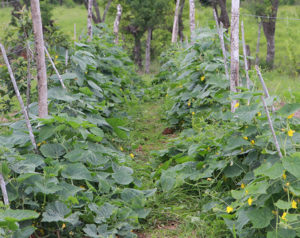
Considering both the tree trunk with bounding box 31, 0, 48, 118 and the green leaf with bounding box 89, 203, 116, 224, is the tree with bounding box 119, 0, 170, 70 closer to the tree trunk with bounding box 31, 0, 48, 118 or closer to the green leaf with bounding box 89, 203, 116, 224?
the tree trunk with bounding box 31, 0, 48, 118

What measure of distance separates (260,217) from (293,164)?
0.41 metres

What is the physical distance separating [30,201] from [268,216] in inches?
63.2

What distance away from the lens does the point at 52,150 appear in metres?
3.08

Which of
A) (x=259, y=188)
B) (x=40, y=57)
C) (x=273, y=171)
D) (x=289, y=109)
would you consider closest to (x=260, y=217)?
(x=259, y=188)

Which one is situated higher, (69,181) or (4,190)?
(4,190)

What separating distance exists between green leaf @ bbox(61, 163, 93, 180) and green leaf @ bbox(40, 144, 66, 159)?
16 centimetres

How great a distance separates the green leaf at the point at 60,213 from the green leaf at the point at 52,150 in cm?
49

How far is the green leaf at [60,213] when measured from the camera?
100 inches

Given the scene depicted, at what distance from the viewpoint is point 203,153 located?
3.70 meters

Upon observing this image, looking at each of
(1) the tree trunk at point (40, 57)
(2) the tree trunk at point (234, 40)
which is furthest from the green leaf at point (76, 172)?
(2) the tree trunk at point (234, 40)

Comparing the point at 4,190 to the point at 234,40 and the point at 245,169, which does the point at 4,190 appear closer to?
the point at 245,169

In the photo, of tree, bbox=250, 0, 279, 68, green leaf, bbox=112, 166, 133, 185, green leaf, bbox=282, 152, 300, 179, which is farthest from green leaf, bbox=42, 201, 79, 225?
tree, bbox=250, 0, 279, 68

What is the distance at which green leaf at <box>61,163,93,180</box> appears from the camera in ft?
9.60

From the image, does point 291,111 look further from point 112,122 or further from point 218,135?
point 112,122
